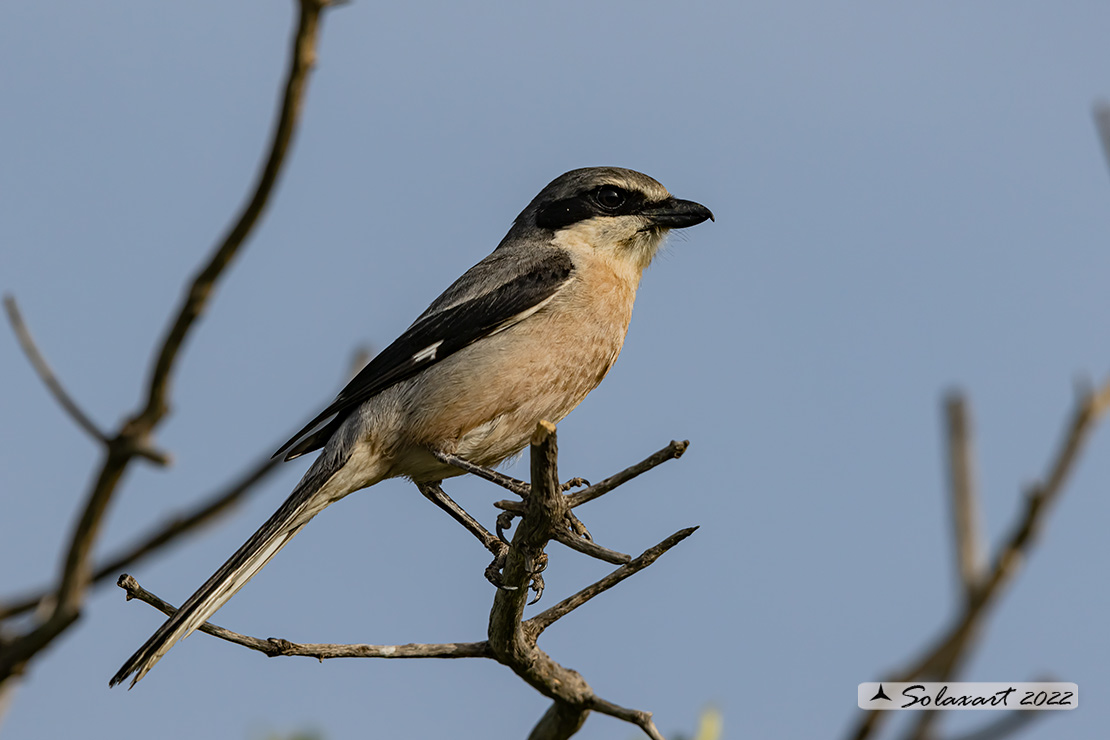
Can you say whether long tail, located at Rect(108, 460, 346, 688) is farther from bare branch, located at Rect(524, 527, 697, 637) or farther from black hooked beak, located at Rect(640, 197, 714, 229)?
black hooked beak, located at Rect(640, 197, 714, 229)

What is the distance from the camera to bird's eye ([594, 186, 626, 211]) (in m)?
6.31

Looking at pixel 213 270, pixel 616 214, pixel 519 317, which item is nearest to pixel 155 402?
pixel 213 270

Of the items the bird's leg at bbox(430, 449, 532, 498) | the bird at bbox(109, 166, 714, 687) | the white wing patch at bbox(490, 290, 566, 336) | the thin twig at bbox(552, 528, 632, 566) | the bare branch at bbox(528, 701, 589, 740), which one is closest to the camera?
the thin twig at bbox(552, 528, 632, 566)

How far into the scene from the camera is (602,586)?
4.25 metres

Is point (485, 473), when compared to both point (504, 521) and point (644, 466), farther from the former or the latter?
point (644, 466)

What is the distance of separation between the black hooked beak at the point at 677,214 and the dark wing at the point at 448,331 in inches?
25.3

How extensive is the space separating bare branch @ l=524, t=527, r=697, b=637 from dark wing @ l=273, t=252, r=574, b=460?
1.57m

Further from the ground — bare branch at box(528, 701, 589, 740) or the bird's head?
the bird's head

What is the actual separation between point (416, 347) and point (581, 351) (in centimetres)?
82

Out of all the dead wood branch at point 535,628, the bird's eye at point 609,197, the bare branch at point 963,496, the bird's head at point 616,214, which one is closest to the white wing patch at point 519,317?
the bird's head at point 616,214

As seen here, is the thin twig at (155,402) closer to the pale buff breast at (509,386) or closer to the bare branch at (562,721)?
the bare branch at (562,721)

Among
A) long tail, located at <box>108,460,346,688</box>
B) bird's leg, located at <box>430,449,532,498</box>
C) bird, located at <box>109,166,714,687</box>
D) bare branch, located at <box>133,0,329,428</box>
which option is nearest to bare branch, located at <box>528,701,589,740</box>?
bird's leg, located at <box>430,449,532,498</box>

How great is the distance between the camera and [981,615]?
1.01 metres

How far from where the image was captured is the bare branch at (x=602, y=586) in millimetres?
3869
